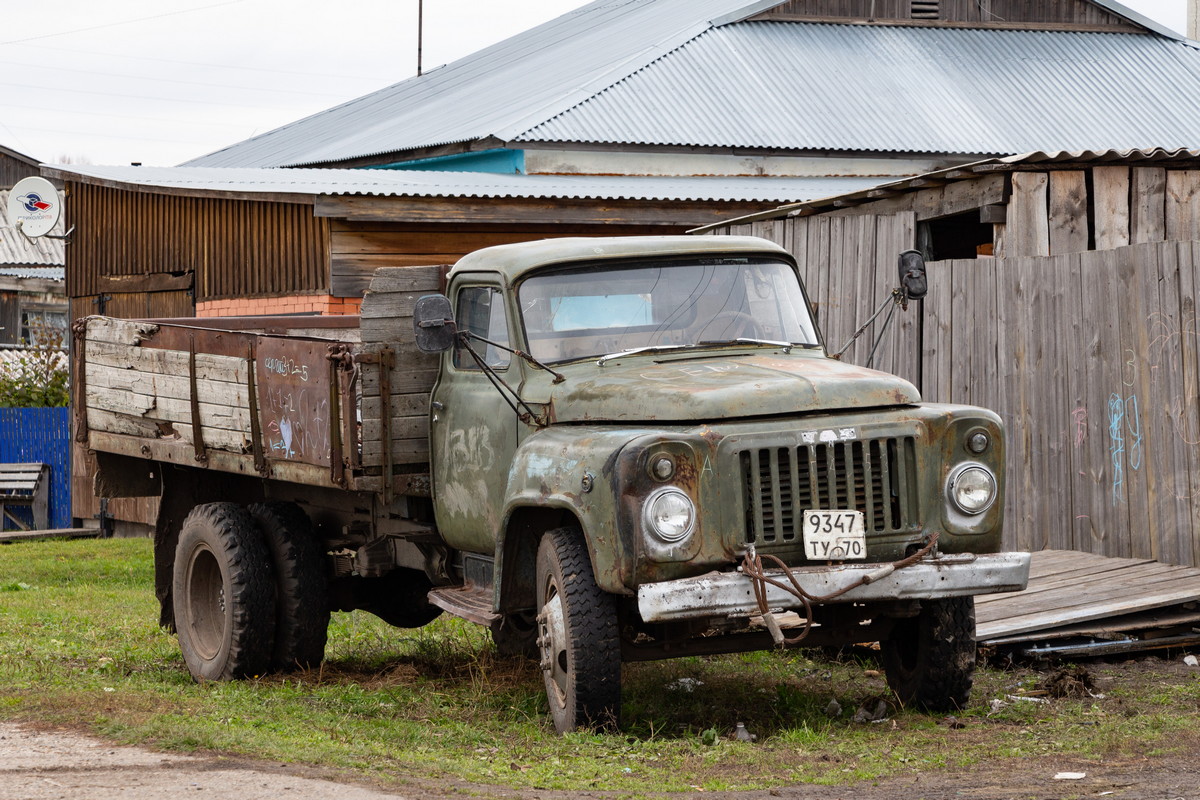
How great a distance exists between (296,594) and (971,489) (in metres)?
3.87

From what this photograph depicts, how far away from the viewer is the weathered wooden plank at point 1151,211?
938 centimetres

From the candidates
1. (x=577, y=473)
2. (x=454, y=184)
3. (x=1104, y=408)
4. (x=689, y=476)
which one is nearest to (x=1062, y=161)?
(x=1104, y=408)

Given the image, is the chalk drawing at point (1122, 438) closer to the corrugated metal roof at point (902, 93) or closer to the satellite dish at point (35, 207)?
the corrugated metal roof at point (902, 93)

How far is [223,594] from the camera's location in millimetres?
8586

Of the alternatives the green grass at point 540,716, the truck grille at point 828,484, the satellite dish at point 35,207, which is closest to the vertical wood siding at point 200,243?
the satellite dish at point 35,207

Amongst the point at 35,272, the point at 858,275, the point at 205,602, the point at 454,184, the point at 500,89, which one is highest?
the point at 500,89

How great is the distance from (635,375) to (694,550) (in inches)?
39.4

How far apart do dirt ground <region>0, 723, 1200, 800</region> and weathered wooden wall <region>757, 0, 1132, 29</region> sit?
73.2 feet

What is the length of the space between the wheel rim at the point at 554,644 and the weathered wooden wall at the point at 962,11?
21.4 m

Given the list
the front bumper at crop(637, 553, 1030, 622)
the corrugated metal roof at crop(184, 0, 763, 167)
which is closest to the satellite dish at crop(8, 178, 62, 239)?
the corrugated metal roof at crop(184, 0, 763, 167)

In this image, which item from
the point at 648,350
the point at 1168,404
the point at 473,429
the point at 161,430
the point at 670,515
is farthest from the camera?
the point at 161,430

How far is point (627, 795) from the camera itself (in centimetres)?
545

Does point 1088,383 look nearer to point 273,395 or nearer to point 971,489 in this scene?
point 971,489

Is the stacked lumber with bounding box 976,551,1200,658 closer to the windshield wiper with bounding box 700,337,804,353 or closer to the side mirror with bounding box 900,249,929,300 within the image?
the side mirror with bounding box 900,249,929,300
